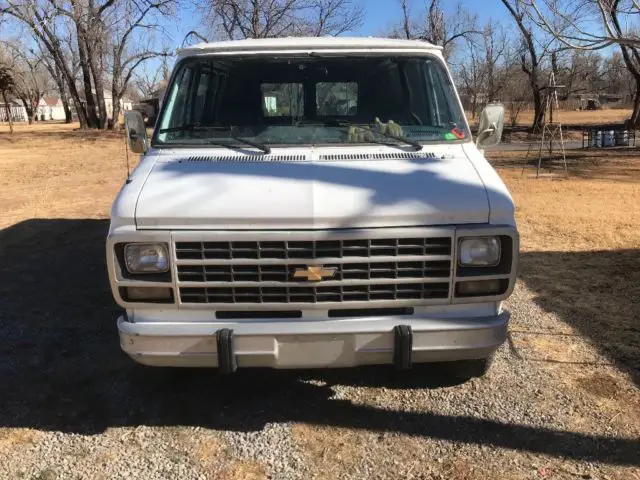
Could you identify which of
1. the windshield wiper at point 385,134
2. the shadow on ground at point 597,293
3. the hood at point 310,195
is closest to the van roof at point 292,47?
the windshield wiper at point 385,134

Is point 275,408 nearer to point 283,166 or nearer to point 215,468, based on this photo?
point 215,468

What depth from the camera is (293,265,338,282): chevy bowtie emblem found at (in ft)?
10.0

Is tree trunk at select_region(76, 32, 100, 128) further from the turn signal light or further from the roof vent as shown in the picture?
the turn signal light

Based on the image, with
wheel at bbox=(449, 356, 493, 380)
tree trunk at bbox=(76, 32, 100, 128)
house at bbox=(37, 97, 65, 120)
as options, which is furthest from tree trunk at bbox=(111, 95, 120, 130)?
house at bbox=(37, 97, 65, 120)

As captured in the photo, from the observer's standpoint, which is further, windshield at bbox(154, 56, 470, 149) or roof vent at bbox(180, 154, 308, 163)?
windshield at bbox(154, 56, 470, 149)

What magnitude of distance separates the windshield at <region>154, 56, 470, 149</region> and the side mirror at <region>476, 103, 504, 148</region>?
17cm

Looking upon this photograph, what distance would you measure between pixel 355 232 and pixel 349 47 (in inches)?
69.5

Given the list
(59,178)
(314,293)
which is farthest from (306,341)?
(59,178)

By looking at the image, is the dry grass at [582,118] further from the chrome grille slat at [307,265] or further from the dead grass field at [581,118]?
the chrome grille slat at [307,265]

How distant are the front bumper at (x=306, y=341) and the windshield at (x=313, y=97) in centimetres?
145

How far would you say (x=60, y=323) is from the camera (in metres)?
5.15

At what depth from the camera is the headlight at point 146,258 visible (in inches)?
121

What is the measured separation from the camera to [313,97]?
432cm

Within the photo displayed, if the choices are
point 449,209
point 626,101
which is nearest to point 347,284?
point 449,209
